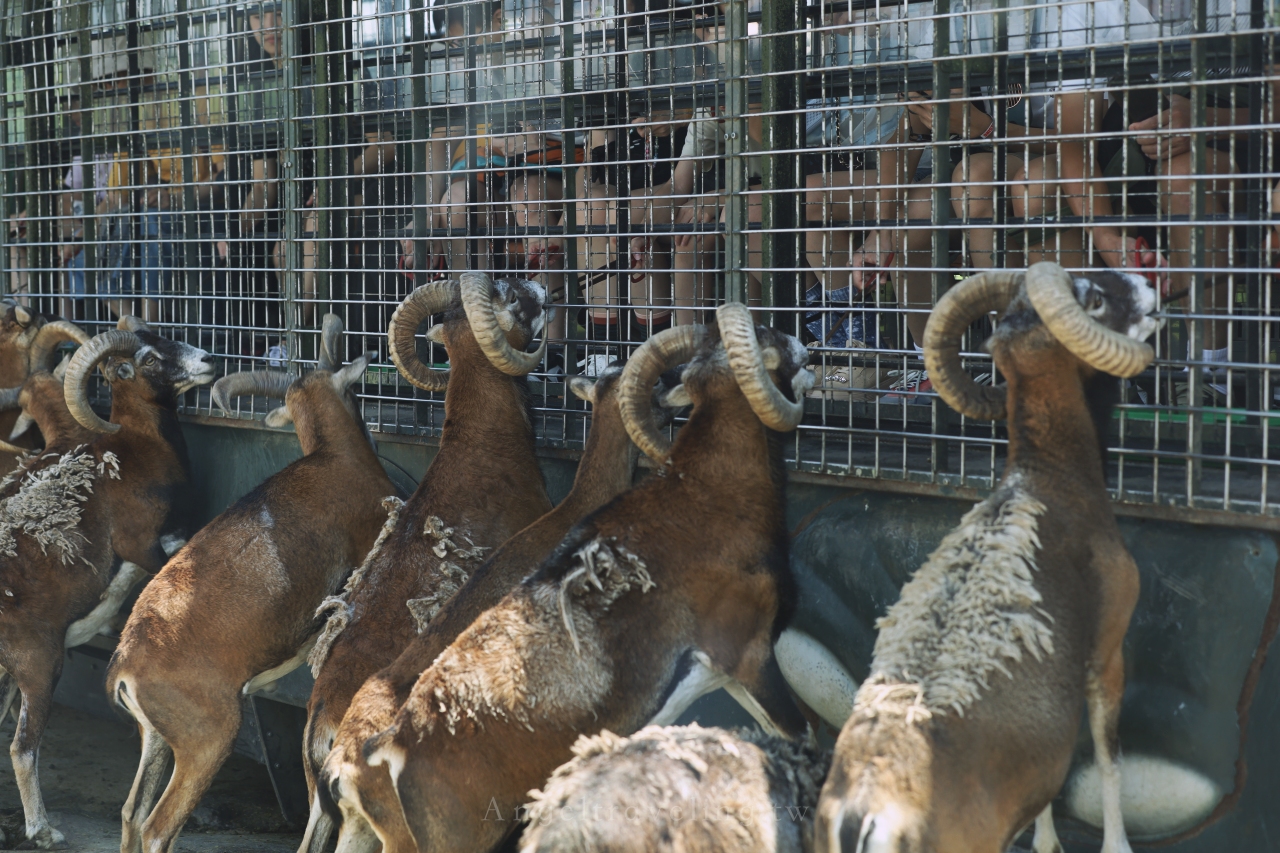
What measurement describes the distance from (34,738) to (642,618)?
3.76 m

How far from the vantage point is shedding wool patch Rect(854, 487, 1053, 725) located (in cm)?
327

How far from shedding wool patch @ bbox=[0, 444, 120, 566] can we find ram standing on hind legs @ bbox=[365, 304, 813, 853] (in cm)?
326

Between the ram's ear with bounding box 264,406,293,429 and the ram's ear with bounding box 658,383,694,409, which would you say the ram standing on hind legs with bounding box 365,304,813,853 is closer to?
the ram's ear with bounding box 658,383,694,409

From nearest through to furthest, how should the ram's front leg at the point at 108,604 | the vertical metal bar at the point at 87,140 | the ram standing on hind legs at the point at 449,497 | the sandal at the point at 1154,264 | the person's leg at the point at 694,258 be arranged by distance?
the sandal at the point at 1154,264
the ram standing on hind legs at the point at 449,497
the person's leg at the point at 694,258
the ram's front leg at the point at 108,604
the vertical metal bar at the point at 87,140

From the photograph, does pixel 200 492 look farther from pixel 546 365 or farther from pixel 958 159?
pixel 958 159

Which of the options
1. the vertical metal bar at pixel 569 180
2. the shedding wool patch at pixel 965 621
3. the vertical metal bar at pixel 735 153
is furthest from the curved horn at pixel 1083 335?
the vertical metal bar at pixel 569 180

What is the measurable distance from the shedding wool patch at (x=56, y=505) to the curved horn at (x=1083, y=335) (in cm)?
490

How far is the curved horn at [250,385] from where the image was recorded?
6109mm

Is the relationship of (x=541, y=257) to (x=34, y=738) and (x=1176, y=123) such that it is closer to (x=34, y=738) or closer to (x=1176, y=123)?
(x=1176, y=123)

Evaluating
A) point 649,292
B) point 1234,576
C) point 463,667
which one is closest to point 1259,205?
point 1234,576

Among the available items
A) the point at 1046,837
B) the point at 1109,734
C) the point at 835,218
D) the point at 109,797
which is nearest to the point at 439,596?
the point at 835,218

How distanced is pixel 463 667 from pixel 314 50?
376cm

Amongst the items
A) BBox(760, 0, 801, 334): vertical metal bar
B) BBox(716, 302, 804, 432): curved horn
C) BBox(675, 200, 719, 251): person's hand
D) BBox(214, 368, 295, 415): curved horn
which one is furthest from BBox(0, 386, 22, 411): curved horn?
BBox(716, 302, 804, 432): curved horn

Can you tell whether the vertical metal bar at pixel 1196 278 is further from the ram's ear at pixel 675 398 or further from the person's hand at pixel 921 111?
the ram's ear at pixel 675 398
